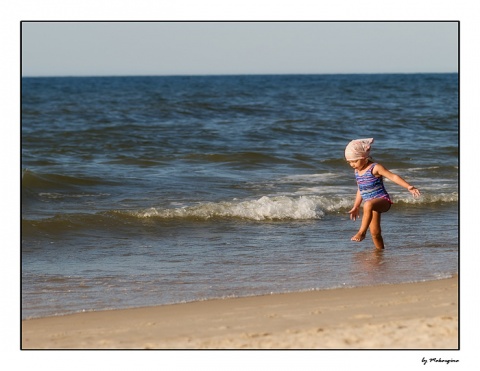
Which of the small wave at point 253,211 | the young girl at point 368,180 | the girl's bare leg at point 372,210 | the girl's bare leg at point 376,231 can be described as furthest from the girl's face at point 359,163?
the small wave at point 253,211

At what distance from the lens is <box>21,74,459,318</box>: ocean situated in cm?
709

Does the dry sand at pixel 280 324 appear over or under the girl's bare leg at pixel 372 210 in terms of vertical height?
under

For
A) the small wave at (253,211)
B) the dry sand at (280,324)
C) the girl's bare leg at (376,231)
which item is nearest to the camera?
the dry sand at (280,324)

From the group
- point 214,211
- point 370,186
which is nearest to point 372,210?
point 370,186

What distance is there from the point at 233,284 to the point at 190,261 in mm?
1157

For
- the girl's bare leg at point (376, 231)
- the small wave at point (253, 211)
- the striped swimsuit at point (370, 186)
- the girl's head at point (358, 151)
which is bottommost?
the girl's bare leg at point (376, 231)

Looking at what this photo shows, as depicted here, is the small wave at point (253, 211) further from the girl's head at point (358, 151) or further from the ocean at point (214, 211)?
the girl's head at point (358, 151)

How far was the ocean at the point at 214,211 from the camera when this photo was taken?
279 inches

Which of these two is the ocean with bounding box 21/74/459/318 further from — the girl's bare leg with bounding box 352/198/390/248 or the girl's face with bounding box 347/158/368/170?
the girl's face with bounding box 347/158/368/170

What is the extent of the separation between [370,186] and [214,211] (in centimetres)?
329

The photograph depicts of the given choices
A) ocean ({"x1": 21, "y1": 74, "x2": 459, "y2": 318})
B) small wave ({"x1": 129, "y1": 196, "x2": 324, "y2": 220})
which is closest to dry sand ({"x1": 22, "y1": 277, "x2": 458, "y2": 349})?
ocean ({"x1": 21, "y1": 74, "x2": 459, "y2": 318})

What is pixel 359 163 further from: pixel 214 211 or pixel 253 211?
pixel 214 211

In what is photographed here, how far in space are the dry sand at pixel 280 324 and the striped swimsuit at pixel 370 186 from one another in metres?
1.56

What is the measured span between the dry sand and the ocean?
0.37 metres
